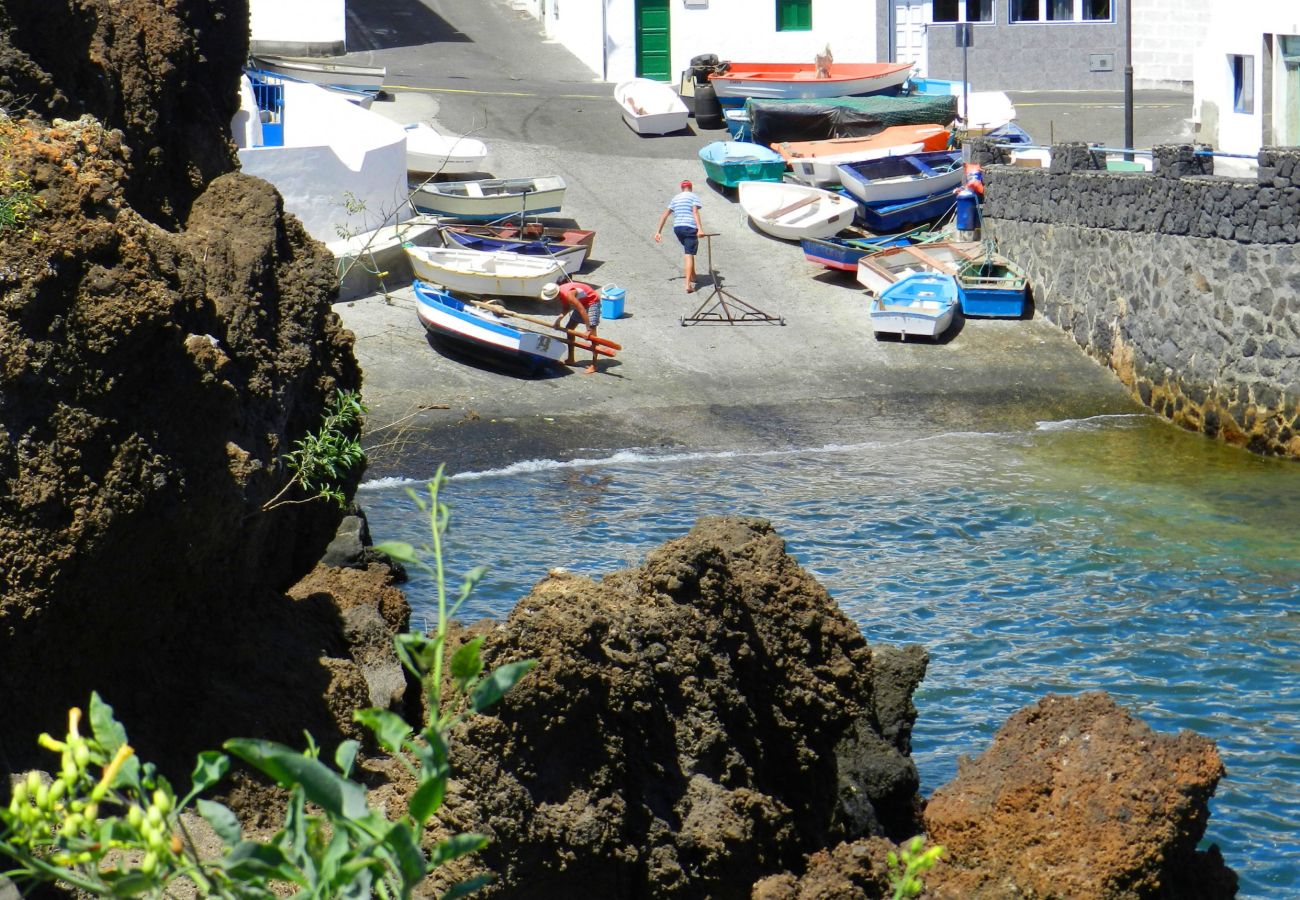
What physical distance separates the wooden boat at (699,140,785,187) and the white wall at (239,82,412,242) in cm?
607

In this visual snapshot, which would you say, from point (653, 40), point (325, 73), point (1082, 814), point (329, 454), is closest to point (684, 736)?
point (1082, 814)

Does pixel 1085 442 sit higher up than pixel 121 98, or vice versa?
pixel 121 98

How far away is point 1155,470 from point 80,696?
14853 mm

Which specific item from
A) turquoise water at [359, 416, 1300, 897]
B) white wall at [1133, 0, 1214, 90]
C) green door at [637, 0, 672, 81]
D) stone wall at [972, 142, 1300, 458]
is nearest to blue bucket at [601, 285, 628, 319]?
turquoise water at [359, 416, 1300, 897]

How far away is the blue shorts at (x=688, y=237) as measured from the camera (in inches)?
968

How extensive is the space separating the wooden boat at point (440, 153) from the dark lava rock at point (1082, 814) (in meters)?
21.9

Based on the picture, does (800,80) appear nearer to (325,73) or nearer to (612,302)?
(325,73)

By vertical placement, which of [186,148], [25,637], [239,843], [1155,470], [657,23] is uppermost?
[657,23]

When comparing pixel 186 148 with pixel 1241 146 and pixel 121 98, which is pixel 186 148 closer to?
pixel 121 98

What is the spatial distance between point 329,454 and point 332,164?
1590 centimetres

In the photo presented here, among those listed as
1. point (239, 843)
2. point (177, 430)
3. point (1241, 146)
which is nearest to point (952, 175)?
point (1241, 146)

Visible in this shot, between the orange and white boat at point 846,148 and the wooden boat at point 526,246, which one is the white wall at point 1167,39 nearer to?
the orange and white boat at point 846,148

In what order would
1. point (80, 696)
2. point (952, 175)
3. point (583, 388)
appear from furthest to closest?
point (952, 175) → point (583, 388) → point (80, 696)

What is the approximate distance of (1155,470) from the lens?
747 inches
